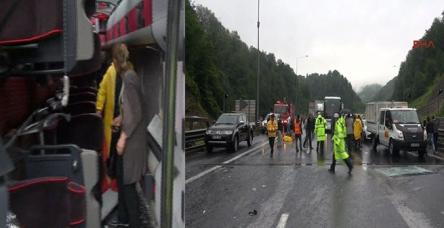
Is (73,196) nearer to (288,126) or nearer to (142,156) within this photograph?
(142,156)

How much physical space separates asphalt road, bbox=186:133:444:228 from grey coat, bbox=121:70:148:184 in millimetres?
6254

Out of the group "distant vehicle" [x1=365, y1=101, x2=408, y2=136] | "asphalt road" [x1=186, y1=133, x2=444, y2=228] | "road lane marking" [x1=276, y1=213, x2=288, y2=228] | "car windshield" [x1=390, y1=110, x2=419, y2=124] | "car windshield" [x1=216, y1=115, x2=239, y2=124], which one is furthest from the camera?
"distant vehicle" [x1=365, y1=101, x2=408, y2=136]

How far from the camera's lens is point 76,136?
2.16 m

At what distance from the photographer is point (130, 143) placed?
2111 millimetres

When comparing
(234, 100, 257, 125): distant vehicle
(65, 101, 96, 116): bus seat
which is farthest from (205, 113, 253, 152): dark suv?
(234, 100, 257, 125): distant vehicle

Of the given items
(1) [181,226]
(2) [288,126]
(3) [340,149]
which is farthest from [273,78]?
(1) [181,226]

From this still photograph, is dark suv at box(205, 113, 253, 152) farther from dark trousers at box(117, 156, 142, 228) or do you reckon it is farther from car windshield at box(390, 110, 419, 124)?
dark trousers at box(117, 156, 142, 228)

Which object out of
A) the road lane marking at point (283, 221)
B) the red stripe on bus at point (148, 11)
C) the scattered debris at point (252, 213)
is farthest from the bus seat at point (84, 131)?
the scattered debris at point (252, 213)

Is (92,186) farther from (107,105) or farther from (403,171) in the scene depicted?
(403,171)

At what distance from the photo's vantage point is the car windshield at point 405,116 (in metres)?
23.4

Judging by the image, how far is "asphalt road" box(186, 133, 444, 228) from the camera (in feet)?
29.2

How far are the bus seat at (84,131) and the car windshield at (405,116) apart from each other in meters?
22.4

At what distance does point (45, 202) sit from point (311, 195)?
10.0m

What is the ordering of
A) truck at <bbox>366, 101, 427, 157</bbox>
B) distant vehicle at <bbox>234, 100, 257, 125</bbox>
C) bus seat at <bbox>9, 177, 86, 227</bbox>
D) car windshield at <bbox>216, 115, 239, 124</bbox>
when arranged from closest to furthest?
bus seat at <bbox>9, 177, 86, 227</bbox> < truck at <bbox>366, 101, 427, 157</bbox> < car windshield at <bbox>216, 115, 239, 124</bbox> < distant vehicle at <bbox>234, 100, 257, 125</bbox>
